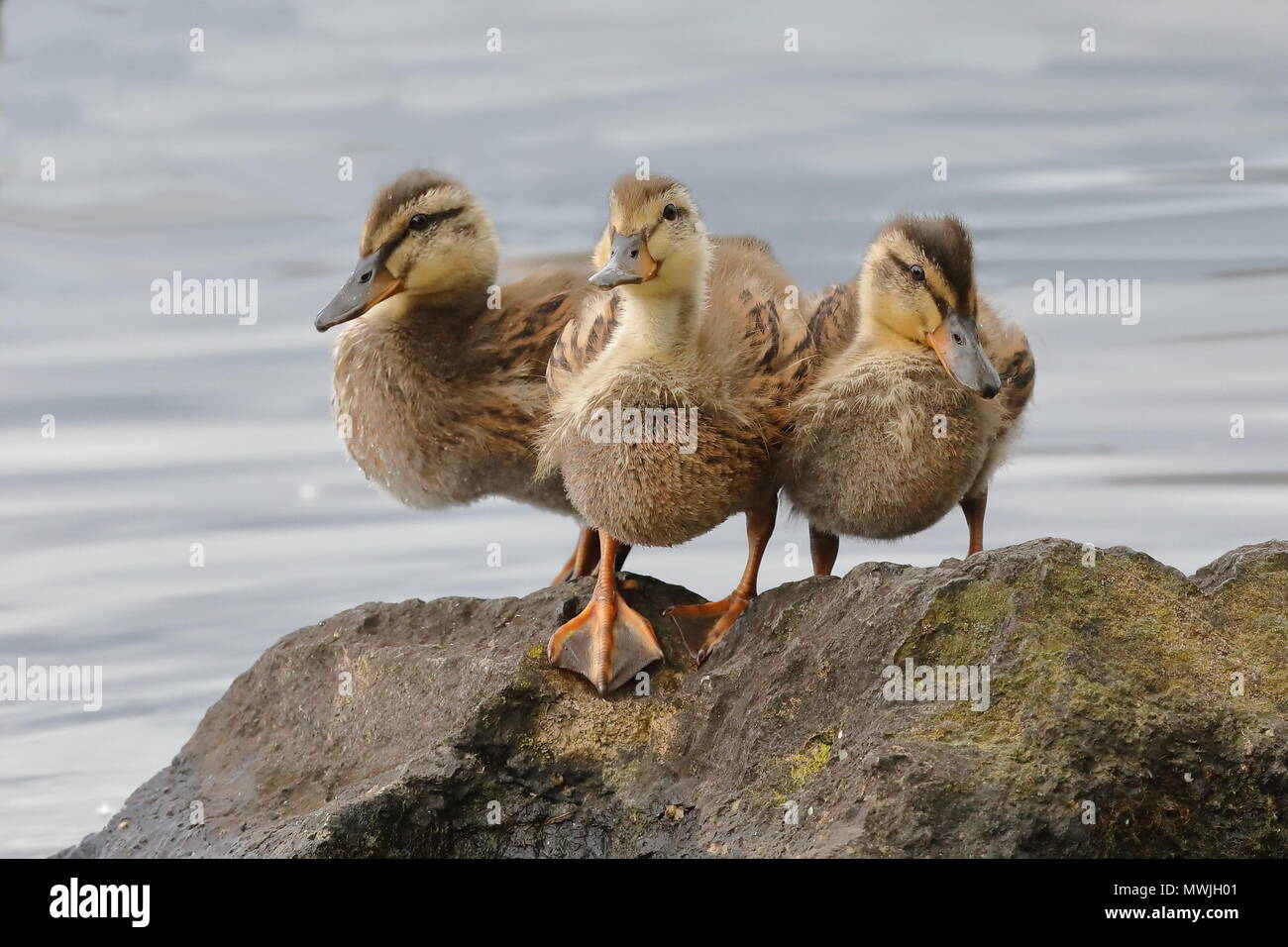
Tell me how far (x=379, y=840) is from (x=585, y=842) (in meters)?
0.47

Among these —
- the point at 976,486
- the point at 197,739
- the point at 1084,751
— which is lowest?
the point at 197,739

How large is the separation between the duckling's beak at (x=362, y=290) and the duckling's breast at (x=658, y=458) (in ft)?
2.69

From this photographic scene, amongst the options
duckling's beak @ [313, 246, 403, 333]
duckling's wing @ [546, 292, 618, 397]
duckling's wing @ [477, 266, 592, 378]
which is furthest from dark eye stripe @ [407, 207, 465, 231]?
duckling's wing @ [546, 292, 618, 397]

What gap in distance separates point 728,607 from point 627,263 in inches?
36.7

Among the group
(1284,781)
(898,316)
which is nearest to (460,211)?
(898,316)

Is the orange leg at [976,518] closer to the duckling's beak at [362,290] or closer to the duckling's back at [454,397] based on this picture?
the duckling's back at [454,397]

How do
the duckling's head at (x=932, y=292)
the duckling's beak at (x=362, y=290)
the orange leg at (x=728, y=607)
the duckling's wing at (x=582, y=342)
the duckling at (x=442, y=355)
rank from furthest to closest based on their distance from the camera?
1. the duckling at (x=442, y=355)
2. the duckling's beak at (x=362, y=290)
3. the duckling's wing at (x=582, y=342)
4. the orange leg at (x=728, y=607)
5. the duckling's head at (x=932, y=292)

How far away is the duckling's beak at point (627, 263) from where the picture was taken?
4.07m

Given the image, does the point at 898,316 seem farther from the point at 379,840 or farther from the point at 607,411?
the point at 379,840

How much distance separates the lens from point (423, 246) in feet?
16.0

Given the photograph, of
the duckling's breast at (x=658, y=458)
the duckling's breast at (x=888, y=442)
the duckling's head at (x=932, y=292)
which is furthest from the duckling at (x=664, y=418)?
the duckling's head at (x=932, y=292)

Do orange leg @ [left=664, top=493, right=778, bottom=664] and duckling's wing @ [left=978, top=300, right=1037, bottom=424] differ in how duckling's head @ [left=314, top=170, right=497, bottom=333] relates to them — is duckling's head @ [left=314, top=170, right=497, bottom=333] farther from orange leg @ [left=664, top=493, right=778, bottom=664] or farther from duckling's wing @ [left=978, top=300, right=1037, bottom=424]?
duckling's wing @ [left=978, top=300, right=1037, bottom=424]

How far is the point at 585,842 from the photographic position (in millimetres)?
3865

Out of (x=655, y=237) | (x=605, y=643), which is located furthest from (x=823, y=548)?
(x=655, y=237)
